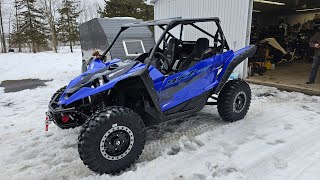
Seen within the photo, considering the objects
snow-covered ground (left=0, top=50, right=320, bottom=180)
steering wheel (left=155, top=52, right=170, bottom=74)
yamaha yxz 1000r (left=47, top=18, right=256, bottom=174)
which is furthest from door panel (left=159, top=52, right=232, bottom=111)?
snow-covered ground (left=0, top=50, right=320, bottom=180)

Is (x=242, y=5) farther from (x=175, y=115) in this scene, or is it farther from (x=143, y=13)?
(x=143, y=13)

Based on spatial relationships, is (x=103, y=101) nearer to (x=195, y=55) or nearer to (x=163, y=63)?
→ (x=163, y=63)

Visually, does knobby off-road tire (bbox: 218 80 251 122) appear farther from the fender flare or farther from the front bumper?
the front bumper

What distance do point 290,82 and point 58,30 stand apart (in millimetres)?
32241

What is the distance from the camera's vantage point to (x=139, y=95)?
12.5ft

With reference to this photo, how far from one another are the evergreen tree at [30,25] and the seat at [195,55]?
99.4 feet

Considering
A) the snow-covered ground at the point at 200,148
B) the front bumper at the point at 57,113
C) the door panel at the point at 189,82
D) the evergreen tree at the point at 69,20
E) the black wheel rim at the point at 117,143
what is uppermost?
the evergreen tree at the point at 69,20

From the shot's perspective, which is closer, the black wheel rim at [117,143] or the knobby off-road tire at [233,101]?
the black wheel rim at [117,143]

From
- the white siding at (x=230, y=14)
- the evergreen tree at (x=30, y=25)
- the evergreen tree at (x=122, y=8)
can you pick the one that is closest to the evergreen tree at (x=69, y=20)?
the evergreen tree at (x=30, y=25)

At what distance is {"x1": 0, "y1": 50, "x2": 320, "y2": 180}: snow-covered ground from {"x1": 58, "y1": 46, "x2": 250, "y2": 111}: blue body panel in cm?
68

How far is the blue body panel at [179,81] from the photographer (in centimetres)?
328

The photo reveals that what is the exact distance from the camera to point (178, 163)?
3.38m

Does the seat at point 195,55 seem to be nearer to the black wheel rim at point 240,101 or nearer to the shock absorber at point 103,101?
the black wheel rim at point 240,101

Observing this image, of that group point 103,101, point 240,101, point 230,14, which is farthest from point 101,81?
point 230,14
